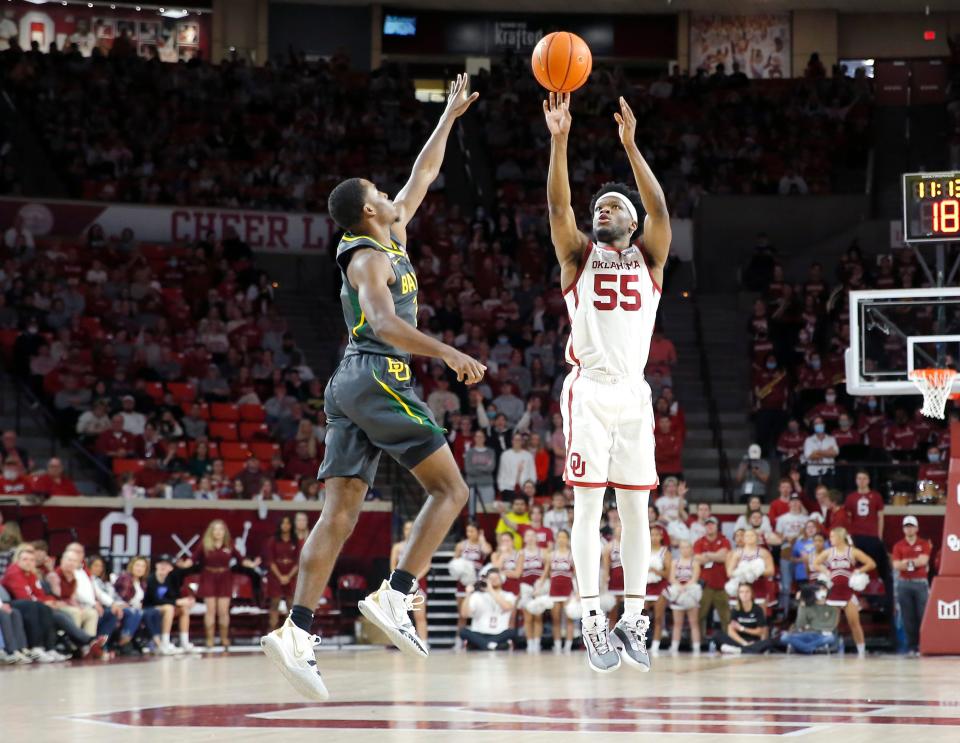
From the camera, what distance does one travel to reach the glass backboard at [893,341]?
15695 mm

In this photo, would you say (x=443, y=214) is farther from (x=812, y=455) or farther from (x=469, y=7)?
(x=812, y=455)

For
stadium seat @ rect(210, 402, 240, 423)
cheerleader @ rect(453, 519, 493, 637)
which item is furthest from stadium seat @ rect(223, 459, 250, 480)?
cheerleader @ rect(453, 519, 493, 637)

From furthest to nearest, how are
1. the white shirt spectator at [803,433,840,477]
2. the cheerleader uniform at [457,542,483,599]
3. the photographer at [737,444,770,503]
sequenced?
the white shirt spectator at [803,433,840,477] < the photographer at [737,444,770,503] < the cheerleader uniform at [457,542,483,599]

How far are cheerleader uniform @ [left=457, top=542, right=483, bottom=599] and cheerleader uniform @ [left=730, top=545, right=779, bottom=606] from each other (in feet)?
9.99

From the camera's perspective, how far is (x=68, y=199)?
24.6 metres

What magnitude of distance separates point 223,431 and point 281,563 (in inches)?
112

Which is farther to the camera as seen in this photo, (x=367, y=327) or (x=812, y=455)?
(x=812, y=455)

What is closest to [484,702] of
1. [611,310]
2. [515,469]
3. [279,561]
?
[611,310]

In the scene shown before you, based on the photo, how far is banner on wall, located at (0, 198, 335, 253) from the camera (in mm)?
24297

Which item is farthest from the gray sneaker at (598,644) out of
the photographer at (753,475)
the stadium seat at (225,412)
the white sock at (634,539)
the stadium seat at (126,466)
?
the stadium seat at (225,412)

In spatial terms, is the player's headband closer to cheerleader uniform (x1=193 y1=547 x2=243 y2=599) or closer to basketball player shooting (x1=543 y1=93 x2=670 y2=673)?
basketball player shooting (x1=543 y1=93 x2=670 y2=673)

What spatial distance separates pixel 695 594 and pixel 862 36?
17.1 meters

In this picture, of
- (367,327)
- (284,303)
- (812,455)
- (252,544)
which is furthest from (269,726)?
(284,303)

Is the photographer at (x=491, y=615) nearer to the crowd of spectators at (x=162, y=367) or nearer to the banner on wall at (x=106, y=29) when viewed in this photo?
the crowd of spectators at (x=162, y=367)
